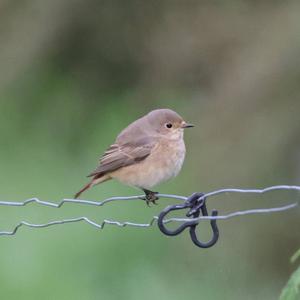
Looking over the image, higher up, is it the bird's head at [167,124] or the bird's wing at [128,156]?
the bird's head at [167,124]

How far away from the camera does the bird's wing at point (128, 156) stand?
534 cm

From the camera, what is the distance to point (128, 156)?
5.36 meters

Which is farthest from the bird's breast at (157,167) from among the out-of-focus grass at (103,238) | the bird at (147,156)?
the out-of-focus grass at (103,238)

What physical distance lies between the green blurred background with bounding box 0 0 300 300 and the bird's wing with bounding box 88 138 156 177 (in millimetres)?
Result: 1383

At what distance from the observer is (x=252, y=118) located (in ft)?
31.6

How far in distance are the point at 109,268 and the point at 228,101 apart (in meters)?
3.65

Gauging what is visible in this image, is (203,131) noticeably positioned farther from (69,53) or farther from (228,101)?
(69,53)

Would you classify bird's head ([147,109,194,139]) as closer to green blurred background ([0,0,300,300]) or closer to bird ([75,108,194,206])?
bird ([75,108,194,206])

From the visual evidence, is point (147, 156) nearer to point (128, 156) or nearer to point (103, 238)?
point (128, 156)

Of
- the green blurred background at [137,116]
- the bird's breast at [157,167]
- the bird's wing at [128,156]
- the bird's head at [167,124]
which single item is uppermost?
the green blurred background at [137,116]

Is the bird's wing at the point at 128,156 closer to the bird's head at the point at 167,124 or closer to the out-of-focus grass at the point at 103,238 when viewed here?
the bird's head at the point at 167,124

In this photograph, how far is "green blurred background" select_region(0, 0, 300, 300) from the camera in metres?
7.05

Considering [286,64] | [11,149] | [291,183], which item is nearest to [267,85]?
[286,64]

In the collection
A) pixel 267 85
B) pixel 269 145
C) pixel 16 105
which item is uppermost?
pixel 16 105
